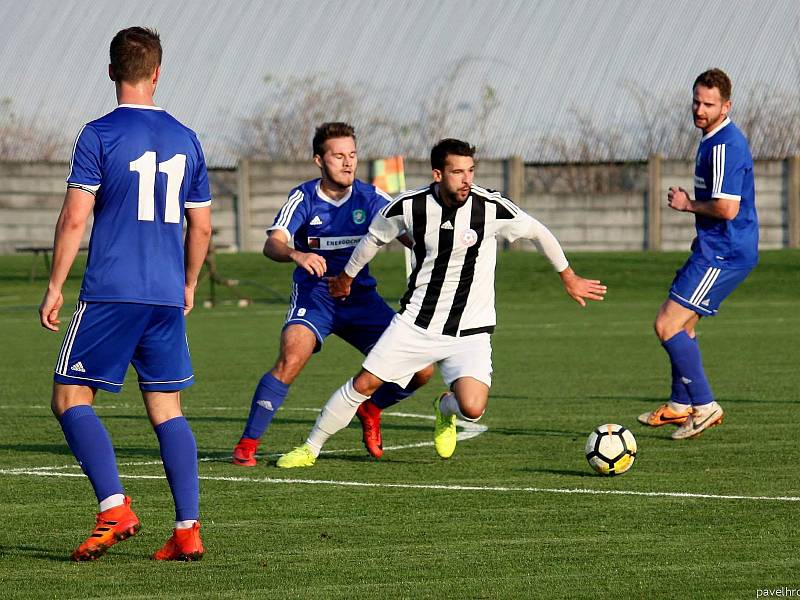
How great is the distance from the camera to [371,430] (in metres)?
8.38

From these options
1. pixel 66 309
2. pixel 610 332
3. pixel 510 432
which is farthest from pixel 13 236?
pixel 510 432

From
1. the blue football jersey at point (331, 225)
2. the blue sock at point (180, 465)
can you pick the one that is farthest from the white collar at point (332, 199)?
the blue sock at point (180, 465)

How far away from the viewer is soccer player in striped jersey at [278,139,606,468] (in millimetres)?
7766

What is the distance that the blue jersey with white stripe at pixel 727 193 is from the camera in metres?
9.02

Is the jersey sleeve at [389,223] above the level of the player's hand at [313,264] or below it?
above

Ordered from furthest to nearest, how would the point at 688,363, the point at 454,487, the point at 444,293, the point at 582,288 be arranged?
the point at 688,363 → the point at 444,293 → the point at 582,288 → the point at 454,487

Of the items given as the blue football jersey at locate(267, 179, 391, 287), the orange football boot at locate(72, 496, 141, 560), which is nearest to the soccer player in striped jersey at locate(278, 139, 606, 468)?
Result: the blue football jersey at locate(267, 179, 391, 287)

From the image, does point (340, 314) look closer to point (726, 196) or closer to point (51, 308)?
point (726, 196)

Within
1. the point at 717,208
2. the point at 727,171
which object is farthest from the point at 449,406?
the point at 727,171

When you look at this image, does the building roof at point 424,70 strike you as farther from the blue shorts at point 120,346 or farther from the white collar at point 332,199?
the blue shorts at point 120,346

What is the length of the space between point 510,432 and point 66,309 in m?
16.5

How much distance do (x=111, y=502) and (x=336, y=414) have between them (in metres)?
2.60

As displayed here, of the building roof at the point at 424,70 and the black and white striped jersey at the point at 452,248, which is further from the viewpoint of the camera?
the building roof at the point at 424,70

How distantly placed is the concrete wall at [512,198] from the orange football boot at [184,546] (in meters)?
26.4
